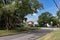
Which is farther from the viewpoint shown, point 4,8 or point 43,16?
point 43,16

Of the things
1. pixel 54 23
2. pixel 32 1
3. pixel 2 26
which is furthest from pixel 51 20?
pixel 32 1

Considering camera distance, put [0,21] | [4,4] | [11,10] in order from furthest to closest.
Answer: [0,21] → [4,4] → [11,10]

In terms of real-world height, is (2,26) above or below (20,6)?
below

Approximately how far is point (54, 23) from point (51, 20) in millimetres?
2698

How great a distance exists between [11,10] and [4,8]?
1.96 meters

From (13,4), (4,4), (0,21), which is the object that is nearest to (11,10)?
(13,4)

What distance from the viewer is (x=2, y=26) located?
2238 inches

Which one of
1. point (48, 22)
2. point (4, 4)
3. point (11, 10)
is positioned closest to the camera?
point (11, 10)

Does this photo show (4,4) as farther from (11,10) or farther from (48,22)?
(48,22)

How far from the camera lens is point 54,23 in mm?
118375

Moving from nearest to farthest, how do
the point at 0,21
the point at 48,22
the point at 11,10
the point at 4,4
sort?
1. the point at 11,10
2. the point at 4,4
3. the point at 0,21
4. the point at 48,22

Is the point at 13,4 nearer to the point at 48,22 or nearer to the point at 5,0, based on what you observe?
the point at 5,0

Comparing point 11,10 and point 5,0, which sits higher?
point 5,0

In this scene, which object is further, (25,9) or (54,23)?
(54,23)
